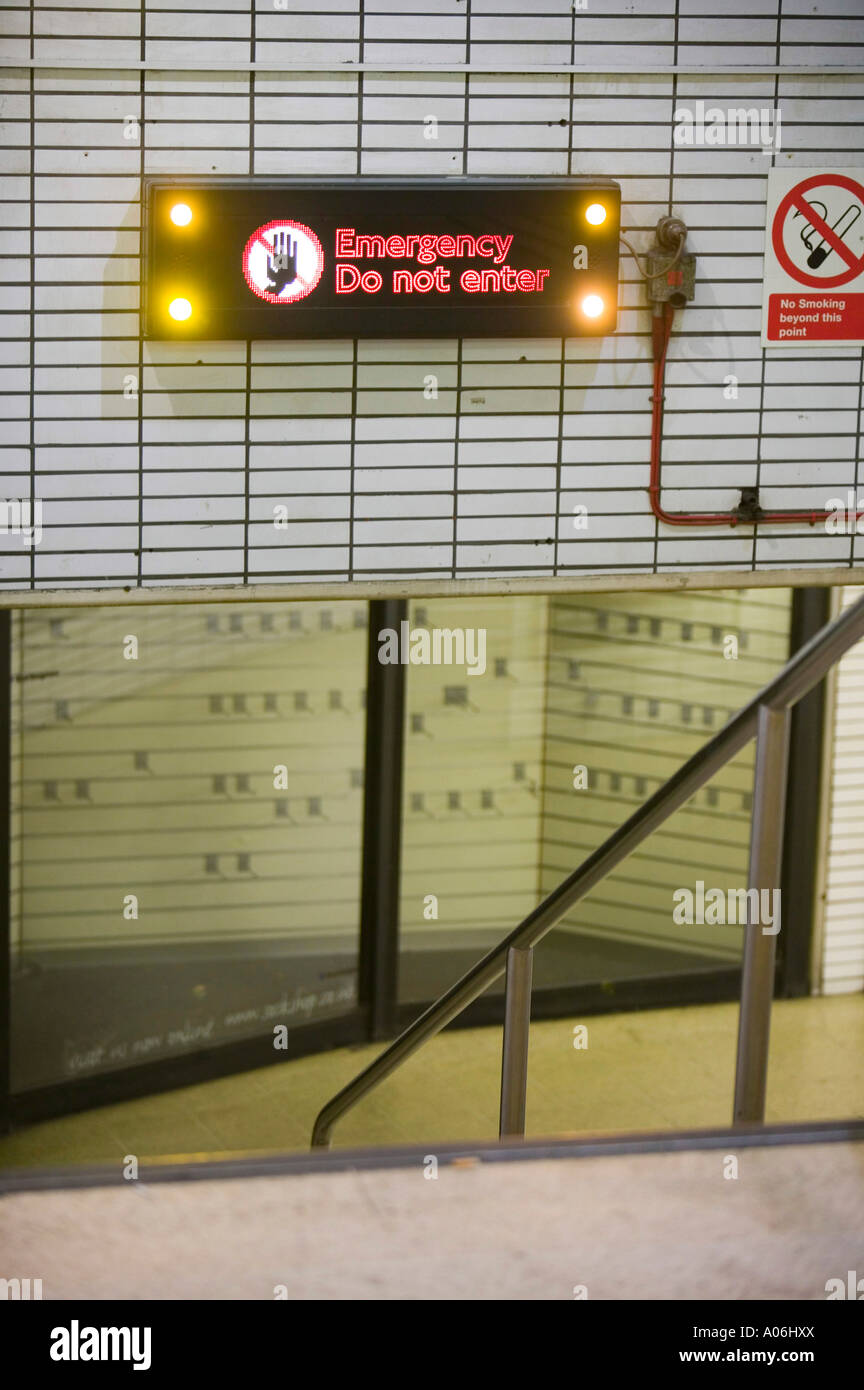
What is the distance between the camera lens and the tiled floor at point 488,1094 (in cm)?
604

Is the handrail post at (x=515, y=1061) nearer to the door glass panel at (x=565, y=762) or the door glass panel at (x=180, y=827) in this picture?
the door glass panel at (x=180, y=827)

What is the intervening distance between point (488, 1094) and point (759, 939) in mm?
3948

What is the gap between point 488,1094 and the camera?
6387mm

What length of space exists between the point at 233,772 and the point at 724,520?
273cm

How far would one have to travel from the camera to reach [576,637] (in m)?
6.72

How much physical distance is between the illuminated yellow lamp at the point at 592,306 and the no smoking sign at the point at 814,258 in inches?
20.2

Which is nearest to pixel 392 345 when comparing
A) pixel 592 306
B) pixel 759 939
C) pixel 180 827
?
pixel 592 306

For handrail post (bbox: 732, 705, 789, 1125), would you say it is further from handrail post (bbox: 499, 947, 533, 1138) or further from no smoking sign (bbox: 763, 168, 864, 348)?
no smoking sign (bbox: 763, 168, 864, 348)

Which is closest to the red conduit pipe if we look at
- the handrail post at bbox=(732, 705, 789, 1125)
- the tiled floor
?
the handrail post at bbox=(732, 705, 789, 1125)

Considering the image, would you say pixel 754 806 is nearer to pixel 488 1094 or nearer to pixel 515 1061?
pixel 515 1061

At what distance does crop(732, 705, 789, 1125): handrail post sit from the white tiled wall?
1.83 metres

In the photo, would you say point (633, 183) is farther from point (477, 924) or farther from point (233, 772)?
point (477, 924)

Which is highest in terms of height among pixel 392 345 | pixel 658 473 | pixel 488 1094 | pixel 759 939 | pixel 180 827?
pixel 392 345

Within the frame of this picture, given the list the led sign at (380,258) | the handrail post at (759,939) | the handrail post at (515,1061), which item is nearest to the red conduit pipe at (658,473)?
the led sign at (380,258)
